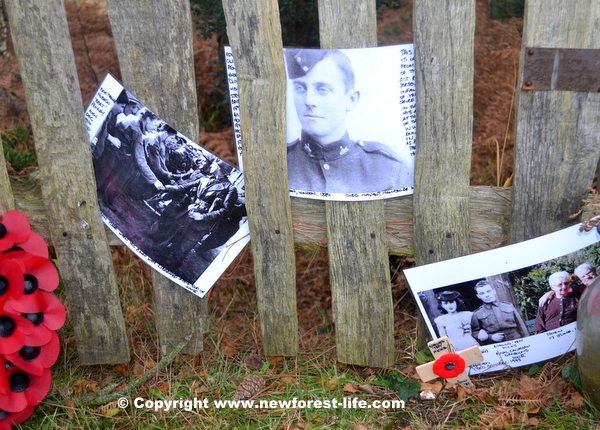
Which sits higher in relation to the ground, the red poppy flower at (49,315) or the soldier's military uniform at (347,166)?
the soldier's military uniform at (347,166)

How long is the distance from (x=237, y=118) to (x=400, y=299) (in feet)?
4.14

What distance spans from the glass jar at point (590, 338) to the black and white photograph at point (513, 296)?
0.63 ft

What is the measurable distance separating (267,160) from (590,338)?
145 cm

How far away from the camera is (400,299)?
2904mm

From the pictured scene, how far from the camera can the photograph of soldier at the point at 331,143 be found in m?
2.21

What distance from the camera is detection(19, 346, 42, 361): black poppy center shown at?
236 cm

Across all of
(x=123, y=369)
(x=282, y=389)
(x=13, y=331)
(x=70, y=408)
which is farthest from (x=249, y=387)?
(x=13, y=331)

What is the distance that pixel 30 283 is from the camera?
7.77 feet

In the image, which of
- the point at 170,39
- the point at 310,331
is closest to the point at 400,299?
the point at 310,331

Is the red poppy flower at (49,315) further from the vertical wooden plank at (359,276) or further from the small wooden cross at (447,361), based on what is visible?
the small wooden cross at (447,361)

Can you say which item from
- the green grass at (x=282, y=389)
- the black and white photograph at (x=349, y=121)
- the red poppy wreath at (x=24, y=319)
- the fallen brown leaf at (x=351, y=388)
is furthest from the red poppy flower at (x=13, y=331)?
the fallen brown leaf at (x=351, y=388)

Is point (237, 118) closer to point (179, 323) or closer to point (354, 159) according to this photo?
point (354, 159)

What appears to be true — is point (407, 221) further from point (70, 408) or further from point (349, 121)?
point (70, 408)

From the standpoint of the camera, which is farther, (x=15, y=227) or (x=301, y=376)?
(x=301, y=376)
